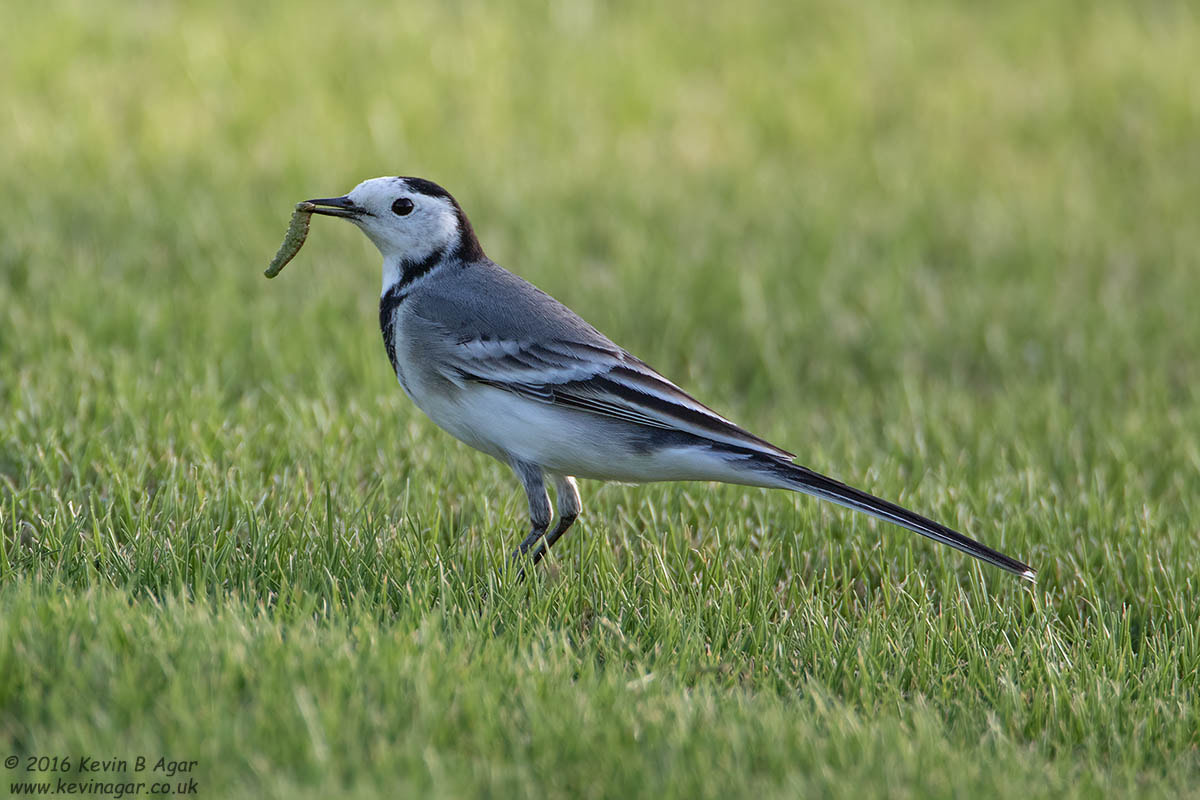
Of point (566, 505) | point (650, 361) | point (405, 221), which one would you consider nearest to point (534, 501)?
point (566, 505)

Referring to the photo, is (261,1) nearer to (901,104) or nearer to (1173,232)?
(901,104)

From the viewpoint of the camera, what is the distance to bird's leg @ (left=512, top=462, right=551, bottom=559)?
505 cm

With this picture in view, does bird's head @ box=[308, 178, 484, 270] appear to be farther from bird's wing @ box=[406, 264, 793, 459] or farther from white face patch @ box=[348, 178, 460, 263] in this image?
bird's wing @ box=[406, 264, 793, 459]

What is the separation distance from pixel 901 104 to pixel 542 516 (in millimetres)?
8558

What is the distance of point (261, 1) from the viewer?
40.7 feet

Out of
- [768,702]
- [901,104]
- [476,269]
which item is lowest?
[768,702]

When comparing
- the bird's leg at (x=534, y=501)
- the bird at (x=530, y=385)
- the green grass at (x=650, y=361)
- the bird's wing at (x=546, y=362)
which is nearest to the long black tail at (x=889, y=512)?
the bird at (x=530, y=385)

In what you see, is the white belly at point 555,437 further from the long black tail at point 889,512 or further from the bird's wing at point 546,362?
the long black tail at point 889,512

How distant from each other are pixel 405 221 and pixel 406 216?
2 cm

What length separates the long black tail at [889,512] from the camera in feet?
14.4

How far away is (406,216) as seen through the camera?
5.27 meters

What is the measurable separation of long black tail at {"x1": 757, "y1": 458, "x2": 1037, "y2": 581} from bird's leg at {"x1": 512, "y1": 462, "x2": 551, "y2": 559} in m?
0.98

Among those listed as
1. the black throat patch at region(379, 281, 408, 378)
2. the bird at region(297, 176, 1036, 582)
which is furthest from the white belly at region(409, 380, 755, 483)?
the black throat patch at region(379, 281, 408, 378)

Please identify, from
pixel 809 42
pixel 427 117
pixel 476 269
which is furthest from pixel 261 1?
pixel 476 269
